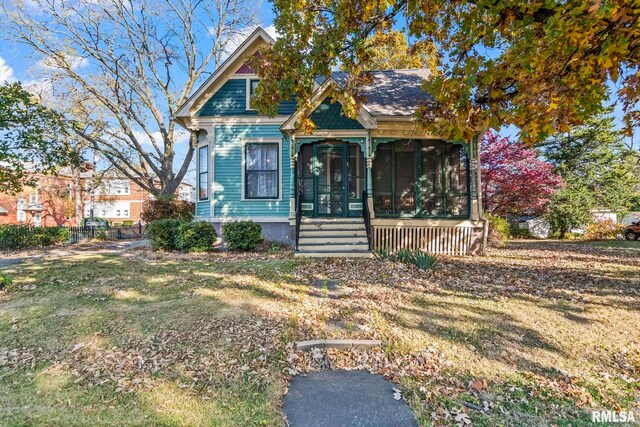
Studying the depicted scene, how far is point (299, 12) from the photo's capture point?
7.32 meters

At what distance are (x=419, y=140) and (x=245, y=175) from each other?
244 inches

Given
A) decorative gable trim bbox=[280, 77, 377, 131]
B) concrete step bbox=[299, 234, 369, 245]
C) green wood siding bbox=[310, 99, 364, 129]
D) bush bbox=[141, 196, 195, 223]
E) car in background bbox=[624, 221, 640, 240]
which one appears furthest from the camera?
car in background bbox=[624, 221, 640, 240]

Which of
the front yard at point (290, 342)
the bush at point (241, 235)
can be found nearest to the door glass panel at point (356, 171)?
the bush at point (241, 235)

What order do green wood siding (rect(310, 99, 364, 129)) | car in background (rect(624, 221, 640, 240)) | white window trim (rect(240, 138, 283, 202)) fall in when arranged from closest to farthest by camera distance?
green wood siding (rect(310, 99, 364, 129)) → white window trim (rect(240, 138, 283, 202)) → car in background (rect(624, 221, 640, 240))

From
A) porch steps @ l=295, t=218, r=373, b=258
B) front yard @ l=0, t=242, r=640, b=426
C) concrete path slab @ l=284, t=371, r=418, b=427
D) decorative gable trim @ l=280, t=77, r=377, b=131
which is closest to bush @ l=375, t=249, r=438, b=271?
front yard @ l=0, t=242, r=640, b=426

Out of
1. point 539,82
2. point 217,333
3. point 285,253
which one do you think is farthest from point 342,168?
point 217,333

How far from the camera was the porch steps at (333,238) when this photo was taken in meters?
9.51

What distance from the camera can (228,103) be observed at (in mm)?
12062

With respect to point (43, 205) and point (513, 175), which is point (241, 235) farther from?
point (43, 205)

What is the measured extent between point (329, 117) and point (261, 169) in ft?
10.3

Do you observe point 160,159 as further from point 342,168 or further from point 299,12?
point 299,12

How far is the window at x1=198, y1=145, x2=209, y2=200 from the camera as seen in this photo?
12367 mm

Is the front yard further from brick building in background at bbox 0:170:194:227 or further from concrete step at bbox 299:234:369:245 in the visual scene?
brick building in background at bbox 0:170:194:227

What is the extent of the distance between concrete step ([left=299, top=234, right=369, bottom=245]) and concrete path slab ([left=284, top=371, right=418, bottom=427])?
639 centimetres
